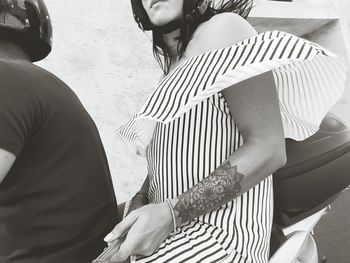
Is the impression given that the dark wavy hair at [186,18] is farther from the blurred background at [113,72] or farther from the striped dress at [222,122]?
the blurred background at [113,72]

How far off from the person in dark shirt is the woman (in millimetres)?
128

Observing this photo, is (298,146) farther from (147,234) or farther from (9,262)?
(9,262)

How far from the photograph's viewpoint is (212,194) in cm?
83

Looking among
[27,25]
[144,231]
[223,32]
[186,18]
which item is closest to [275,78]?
[223,32]

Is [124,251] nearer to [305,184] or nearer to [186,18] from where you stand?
[305,184]

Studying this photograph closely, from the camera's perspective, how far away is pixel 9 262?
81cm

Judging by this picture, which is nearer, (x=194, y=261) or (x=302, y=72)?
(x=194, y=261)

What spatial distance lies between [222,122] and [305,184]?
253 millimetres

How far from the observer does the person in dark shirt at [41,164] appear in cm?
76

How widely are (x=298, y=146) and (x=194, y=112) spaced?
288mm

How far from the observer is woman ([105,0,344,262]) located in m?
0.79

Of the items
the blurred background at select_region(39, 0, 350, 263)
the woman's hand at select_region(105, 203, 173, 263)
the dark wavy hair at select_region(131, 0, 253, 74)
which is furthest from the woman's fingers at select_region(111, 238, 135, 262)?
the blurred background at select_region(39, 0, 350, 263)

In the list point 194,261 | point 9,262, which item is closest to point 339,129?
point 194,261

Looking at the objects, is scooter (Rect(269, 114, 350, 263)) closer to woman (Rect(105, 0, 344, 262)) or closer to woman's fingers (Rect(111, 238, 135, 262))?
woman (Rect(105, 0, 344, 262))
